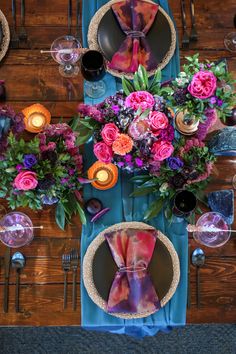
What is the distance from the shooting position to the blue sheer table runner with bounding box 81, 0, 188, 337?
4.88ft

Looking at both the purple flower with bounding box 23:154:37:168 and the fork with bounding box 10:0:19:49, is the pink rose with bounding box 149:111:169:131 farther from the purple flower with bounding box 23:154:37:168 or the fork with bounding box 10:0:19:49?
the fork with bounding box 10:0:19:49

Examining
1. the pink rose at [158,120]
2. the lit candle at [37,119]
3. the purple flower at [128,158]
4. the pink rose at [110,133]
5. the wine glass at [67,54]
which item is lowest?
the purple flower at [128,158]

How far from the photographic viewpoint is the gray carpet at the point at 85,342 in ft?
7.55

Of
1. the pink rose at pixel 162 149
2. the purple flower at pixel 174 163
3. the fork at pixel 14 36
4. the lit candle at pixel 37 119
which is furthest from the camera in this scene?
the fork at pixel 14 36

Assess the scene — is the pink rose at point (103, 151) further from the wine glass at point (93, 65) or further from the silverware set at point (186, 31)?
the silverware set at point (186, 31)

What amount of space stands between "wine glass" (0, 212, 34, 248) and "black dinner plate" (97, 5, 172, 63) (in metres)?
0.69

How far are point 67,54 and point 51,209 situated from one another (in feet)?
1.95

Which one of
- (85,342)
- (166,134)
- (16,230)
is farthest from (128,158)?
(85,342)

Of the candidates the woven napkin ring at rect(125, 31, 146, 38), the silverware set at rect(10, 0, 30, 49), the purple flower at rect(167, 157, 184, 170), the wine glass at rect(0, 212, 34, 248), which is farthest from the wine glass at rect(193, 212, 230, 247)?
the silverware set at rect(10, 0, 30, 49)

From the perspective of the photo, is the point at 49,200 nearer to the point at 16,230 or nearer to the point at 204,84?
the point at 16,230

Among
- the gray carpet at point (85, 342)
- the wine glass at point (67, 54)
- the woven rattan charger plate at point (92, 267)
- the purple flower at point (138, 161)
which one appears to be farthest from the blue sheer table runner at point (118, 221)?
the gray carpet at point (85, 342)

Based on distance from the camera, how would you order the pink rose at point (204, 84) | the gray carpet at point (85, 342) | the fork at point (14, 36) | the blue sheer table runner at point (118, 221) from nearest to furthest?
the pink rose at point (204, 84) → the blue sheer table runner at point (118, 221) → the fork at point (14, 36) → the gray carpet at point (85, 342)

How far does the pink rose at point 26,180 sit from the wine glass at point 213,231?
62 cm

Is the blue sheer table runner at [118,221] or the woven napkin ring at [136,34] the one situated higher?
the woven napkin ring at [136,34]
